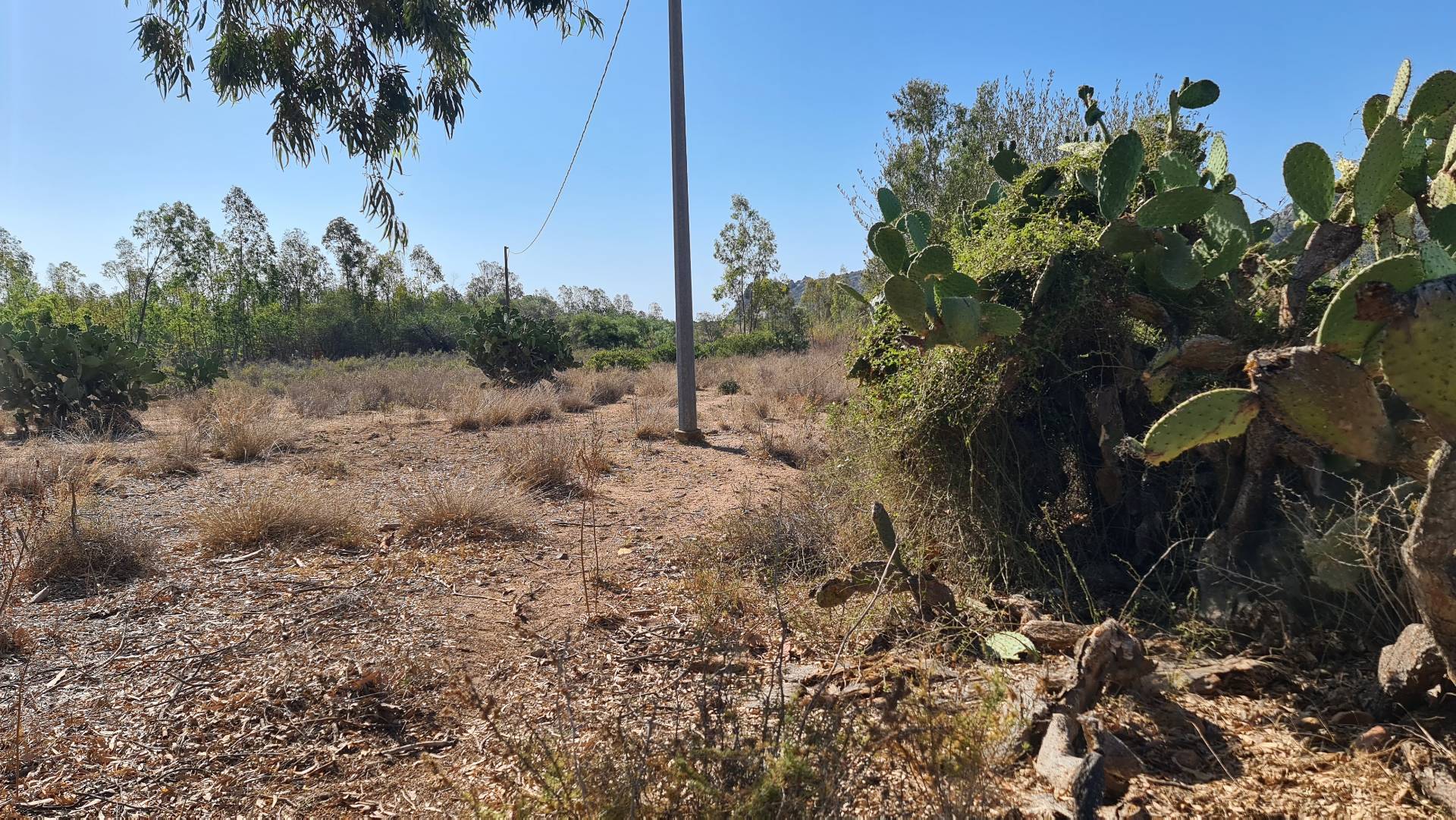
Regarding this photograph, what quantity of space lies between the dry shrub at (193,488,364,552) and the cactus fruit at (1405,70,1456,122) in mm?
5309

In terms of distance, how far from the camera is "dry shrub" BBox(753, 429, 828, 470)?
6.79m

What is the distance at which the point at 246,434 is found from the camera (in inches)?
279

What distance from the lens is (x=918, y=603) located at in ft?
9.21

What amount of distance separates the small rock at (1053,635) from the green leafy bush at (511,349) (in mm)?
11639

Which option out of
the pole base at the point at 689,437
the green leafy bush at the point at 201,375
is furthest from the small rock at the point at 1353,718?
the green leafy bush at the point at 201,375

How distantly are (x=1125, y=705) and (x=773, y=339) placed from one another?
2122cm

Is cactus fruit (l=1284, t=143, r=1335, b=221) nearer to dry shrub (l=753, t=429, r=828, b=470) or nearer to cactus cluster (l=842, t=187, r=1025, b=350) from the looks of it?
cactus cluster (l=842, t=187, r=1025, b=350)

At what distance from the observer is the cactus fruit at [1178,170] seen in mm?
2803

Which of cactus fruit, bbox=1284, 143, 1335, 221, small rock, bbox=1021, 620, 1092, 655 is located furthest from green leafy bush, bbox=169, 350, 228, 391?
cactus fruit, bbox=1284, 143, 1335, 221

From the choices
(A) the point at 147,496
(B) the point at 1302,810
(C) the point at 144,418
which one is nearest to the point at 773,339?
(C) the point at 144,418

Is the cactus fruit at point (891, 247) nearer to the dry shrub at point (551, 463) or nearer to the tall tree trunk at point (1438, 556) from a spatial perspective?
the tall tree trunk at point (1438, 556)

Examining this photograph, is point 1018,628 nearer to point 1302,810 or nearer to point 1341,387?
point 1302,810

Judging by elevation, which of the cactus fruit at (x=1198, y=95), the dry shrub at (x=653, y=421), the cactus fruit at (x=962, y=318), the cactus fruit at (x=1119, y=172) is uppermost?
the cactus fruit at (x=1198, y=95)

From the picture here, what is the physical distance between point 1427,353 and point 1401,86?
1868 mm
